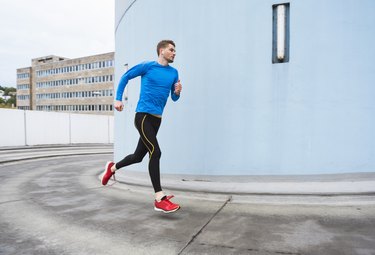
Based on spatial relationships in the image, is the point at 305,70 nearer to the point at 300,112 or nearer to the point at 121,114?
the point at 300,112

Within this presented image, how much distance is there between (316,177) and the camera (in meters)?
3.81

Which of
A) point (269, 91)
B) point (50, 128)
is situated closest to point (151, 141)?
point (269, 91)

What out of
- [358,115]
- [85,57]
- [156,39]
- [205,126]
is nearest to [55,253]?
[205,126]

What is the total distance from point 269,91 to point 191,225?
7.50ft

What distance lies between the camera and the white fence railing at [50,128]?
1609cm

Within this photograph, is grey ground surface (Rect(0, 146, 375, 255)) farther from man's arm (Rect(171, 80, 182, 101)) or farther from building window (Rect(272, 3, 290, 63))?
building window (Rect(272, 3, 290, 63))

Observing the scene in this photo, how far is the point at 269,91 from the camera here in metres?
4.00

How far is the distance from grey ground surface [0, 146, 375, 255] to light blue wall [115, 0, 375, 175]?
71 cm

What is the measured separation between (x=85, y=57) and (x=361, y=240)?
74141 millimetres

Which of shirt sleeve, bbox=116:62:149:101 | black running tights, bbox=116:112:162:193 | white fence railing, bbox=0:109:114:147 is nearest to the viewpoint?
black running tights, bbox=116:112:162:193

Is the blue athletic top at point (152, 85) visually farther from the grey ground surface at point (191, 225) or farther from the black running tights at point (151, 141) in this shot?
the grey ground surface at point (191, 225)

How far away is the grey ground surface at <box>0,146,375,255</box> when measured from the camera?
7.04ft

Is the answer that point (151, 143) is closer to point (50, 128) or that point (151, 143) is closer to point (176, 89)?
point (176, 89)

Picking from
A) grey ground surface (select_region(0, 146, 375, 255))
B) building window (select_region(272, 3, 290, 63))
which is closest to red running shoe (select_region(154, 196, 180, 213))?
grey ground surface (select_region(0, 146, 375, 255))
